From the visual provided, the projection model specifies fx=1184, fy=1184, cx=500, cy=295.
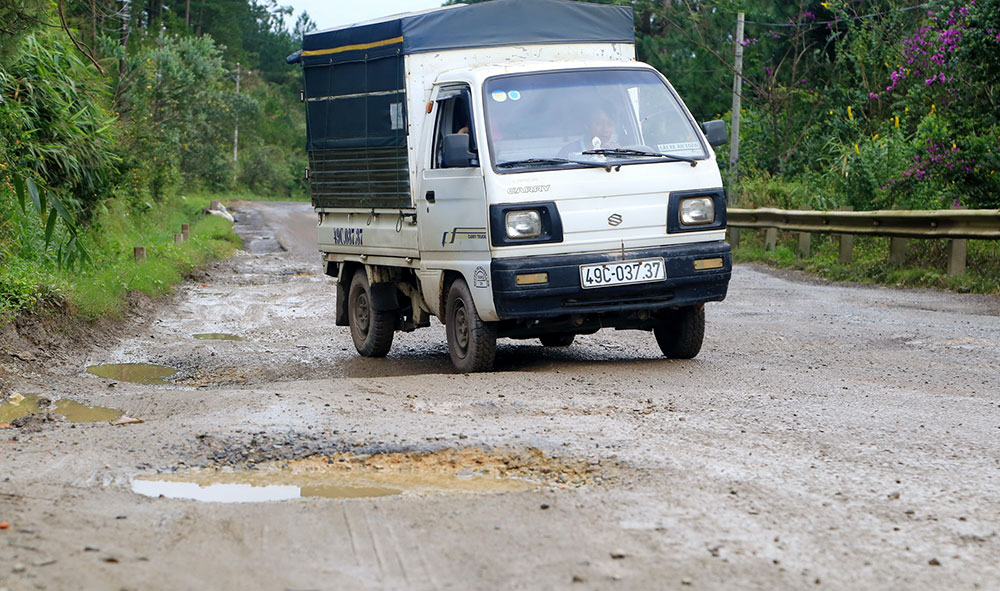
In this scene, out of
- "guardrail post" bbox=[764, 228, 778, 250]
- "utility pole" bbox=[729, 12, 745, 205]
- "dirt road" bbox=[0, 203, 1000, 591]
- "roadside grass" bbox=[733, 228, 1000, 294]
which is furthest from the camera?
"utility pole" bbox=[729, 12, 745, 205]

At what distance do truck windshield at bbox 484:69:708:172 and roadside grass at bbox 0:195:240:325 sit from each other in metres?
4.22

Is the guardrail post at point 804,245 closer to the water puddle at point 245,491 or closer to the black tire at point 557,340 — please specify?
the black tire at point 557,340

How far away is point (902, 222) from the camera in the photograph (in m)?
15.3

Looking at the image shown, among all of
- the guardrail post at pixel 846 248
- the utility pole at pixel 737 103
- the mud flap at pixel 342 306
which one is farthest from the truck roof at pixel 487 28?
the utility pole at pixel 737 103

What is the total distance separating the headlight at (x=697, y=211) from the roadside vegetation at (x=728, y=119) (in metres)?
4.07

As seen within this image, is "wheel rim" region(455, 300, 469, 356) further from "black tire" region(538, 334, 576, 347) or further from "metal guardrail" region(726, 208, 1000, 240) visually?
"metal guardrail" region(726, 208, 1000, 240)

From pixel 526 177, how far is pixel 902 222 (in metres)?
8.89

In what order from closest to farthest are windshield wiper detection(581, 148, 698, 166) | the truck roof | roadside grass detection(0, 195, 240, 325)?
windshield wiper detection(581, 148, 698, 166), the truck roof, roadside grass detection(0, 195, 240, 325)

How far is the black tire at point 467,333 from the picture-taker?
324 inches

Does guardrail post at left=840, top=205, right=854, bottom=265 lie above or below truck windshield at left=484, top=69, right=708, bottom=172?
below

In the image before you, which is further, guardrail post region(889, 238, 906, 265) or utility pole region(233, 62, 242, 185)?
utility pole region(233, 62, 242, 185)

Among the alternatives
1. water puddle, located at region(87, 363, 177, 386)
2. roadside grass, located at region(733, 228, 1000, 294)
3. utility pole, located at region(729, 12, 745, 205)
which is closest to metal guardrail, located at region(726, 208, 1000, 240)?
roadside grass, located at region(733, 228, 1000, 294)

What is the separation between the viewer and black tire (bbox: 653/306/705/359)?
343 inches

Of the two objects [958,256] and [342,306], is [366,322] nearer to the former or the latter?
[342,306]
